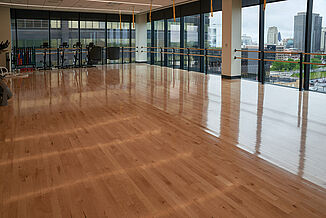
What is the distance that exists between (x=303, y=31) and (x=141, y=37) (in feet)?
32.7

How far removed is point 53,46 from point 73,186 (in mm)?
13269

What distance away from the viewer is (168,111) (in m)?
5.26

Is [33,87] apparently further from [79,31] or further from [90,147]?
[79,31]

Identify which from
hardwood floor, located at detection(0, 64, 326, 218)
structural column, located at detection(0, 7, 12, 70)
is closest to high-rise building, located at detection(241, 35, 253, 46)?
hardwood floor, located at detection(0, 64, 326, 218)

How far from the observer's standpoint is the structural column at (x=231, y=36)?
9.27 meters

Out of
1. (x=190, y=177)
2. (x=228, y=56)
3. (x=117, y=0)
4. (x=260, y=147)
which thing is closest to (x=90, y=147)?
(x=190, y=177)

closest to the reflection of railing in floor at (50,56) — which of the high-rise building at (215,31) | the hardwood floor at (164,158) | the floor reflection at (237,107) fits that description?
the floor reflection at (237,107)

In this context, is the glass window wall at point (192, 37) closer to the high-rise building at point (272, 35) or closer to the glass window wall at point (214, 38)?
the glass window wall at point (214, 38)

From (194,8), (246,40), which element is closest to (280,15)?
(246,40)

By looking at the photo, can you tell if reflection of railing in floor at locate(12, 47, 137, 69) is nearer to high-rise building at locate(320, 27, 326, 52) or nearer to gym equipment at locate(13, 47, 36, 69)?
gym equipment at locate(13, 47, 36, 69)

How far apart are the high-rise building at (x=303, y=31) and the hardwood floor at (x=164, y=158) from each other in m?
1.80

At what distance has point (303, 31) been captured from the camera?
7.50 metres

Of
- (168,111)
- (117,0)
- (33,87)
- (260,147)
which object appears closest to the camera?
(260,147)

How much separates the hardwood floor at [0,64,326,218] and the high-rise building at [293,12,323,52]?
1.80m
